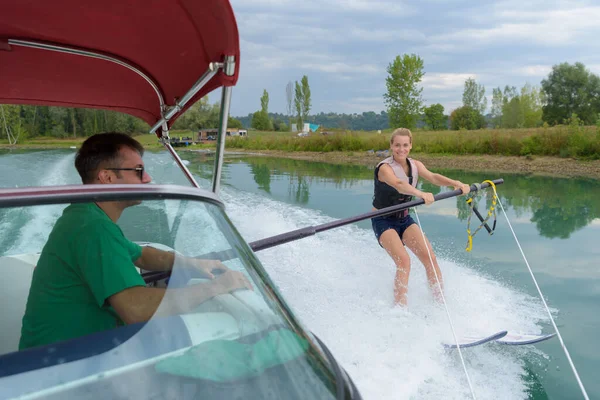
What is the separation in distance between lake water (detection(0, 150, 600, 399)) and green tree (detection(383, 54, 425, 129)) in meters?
22.2

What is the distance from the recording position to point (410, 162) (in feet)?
14.6

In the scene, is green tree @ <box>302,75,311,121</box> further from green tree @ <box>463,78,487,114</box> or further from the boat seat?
the boat seat

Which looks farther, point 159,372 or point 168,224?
point 168,224

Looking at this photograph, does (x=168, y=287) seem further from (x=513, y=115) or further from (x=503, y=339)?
(x=513, y=115)

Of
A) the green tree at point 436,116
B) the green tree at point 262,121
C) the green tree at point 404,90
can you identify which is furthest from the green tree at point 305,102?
the green tree at point 404,90

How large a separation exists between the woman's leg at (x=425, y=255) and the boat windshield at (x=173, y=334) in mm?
2740

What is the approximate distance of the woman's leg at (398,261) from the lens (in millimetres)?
3770

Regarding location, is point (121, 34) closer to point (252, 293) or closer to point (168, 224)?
point (168, 224)

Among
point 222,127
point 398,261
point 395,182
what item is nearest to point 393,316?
point 398,261

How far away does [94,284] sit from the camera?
4.35ft

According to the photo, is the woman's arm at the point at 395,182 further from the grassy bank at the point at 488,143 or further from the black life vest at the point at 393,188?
the grassy bank at the point at 488,143

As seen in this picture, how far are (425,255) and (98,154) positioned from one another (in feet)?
9.68

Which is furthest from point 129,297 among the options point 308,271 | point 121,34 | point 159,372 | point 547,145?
point 547,145

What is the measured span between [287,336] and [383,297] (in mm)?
3004
